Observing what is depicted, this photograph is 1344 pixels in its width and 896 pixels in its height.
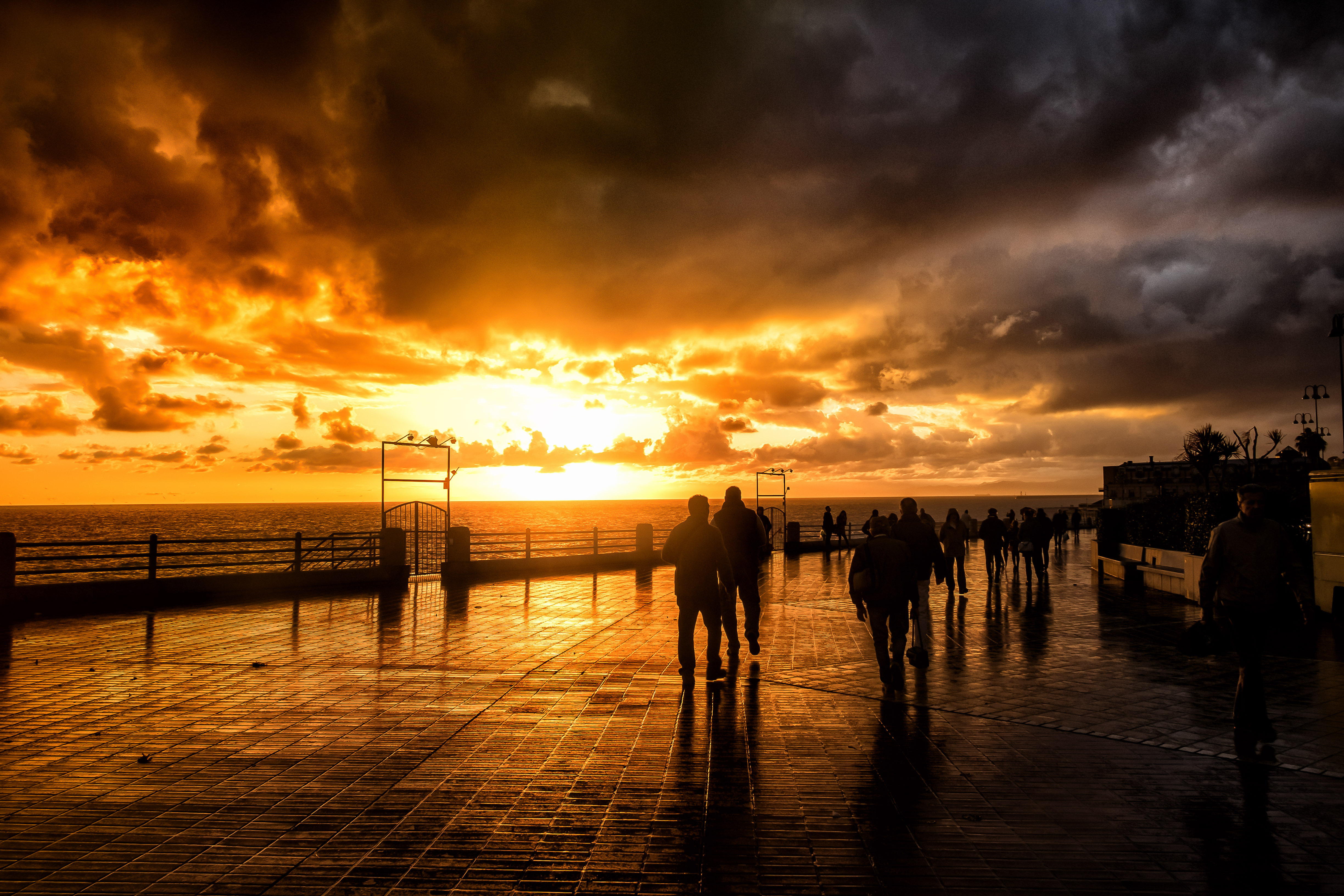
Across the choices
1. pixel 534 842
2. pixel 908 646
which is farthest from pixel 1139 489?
pixel 534 842

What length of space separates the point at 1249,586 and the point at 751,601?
4853 mm

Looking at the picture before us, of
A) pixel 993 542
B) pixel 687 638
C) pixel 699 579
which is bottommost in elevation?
pixel 687 638

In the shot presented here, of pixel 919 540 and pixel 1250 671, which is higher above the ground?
pixel 919 540

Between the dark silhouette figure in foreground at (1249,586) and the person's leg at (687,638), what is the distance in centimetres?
414

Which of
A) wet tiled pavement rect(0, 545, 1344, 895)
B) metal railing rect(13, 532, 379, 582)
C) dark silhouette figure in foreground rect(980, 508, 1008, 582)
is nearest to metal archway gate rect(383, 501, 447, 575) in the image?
metal railing rect(13, 532, 379, 582)

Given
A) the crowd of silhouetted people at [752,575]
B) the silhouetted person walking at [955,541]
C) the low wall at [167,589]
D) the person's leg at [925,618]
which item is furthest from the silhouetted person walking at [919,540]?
the low wall at [167,589]

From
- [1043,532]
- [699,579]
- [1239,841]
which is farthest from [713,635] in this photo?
[1043,532]

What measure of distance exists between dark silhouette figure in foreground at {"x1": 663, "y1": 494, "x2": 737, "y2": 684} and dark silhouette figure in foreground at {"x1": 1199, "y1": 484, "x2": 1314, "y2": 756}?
3898 mm

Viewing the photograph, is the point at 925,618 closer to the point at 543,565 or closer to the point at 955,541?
the point at 955,541

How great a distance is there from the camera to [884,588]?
24.4 ft

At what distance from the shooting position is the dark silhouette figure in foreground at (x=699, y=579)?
7.63 meters

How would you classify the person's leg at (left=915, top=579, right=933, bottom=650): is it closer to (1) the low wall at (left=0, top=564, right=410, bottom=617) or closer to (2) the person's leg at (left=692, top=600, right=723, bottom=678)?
(2) the person's leg at (left=692, top=600, right=723, bottom=678)

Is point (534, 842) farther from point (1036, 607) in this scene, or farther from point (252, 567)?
point (252, 567)

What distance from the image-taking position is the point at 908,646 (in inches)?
383
